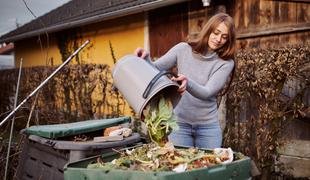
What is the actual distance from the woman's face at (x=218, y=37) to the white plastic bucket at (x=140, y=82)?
1.96 ft

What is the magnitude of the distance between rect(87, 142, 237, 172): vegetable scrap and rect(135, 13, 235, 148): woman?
2.30ft

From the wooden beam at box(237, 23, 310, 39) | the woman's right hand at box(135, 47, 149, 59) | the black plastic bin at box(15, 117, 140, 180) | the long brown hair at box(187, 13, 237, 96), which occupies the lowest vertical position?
the black plastic bin at box(15, 117, 140, 180)

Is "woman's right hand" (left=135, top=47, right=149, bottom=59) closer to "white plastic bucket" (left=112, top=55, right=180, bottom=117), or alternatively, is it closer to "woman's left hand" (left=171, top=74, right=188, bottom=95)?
"white plastic bucket" (left=112, top=55, right=180, bottom=117)

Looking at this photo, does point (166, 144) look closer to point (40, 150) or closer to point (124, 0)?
point (40, 150)

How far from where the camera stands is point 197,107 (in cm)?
298

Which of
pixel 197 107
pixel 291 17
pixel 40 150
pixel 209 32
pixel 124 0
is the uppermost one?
pixel 124 0

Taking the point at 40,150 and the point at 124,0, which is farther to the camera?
the point at 124,0

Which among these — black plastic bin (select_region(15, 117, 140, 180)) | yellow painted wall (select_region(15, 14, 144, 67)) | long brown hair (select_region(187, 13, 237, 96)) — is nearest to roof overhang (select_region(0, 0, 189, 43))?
yellow painted wall (select_region(15, 14, 144, 67))

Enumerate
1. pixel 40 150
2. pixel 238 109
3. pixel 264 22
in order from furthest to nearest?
pixel 264 22, pixel 238 109, pixel 40 150

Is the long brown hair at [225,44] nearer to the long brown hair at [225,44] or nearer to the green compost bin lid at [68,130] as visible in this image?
the long brown hair at [225,44]

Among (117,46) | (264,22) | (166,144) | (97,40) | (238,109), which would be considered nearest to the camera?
(166,144)

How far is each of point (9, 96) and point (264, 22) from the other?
740 centimetres

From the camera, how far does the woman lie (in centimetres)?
Answer: 286

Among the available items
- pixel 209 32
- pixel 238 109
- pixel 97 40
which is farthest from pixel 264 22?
pixel 97 40
